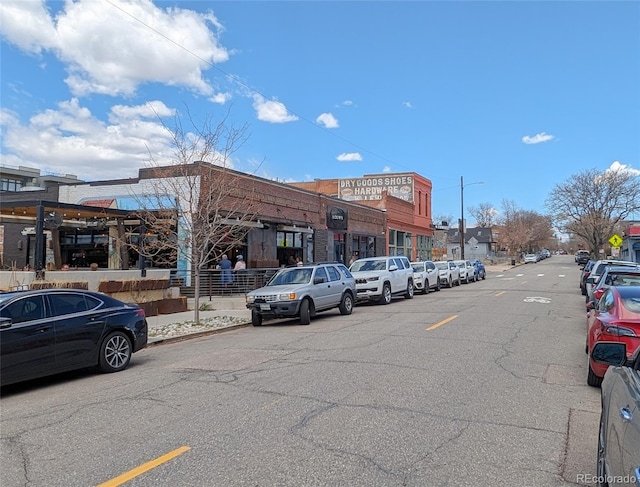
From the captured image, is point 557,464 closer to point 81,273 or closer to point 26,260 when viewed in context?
point 81,273

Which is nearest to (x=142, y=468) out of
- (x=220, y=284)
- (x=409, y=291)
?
(x=220, y=284)

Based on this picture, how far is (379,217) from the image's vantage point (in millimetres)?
39688

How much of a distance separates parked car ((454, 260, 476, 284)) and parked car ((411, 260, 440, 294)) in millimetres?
7007

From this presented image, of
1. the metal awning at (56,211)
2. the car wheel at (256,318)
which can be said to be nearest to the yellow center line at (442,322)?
the car wheel at (256,318)

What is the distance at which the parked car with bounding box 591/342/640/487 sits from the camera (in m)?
2.55

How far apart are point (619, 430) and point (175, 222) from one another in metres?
14.4

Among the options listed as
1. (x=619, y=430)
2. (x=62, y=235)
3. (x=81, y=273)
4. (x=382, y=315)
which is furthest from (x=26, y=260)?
(x=619, y=430)

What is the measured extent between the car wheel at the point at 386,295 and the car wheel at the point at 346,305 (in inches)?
132

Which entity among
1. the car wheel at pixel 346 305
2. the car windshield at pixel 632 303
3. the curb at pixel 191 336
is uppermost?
the car windshield at pixel 632 303

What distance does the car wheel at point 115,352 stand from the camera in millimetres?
8469

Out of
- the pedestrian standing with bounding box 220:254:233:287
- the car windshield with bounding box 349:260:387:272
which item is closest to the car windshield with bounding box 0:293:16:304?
the pedestrian standing with bounding box 220:254:233:287

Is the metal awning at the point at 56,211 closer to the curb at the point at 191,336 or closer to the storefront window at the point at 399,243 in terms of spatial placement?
the curb at the point at 191,336

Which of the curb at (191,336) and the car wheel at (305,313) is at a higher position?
the car wheel at (305,313)

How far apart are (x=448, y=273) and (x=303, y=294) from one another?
57.8 ft
